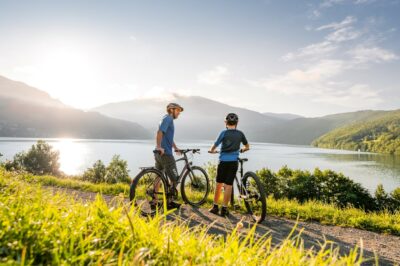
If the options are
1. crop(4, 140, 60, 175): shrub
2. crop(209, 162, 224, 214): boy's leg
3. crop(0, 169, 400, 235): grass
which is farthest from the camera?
crop(4, 140, 60, 175): shrub

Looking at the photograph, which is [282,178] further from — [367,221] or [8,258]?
[8,258]

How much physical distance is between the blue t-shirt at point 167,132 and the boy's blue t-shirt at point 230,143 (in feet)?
4.26

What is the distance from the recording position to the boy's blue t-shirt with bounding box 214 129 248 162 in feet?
25.6

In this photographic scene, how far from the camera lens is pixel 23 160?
187 feet

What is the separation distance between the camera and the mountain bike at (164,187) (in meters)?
7.62

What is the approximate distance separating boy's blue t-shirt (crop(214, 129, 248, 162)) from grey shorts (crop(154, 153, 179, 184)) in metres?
1.33

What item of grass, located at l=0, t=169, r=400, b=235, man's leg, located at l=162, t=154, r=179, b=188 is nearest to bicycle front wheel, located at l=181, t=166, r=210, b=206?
grass, located at l=0, t=169, r=400, b=235

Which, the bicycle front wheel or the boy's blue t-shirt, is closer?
the boy's blue t-shirt

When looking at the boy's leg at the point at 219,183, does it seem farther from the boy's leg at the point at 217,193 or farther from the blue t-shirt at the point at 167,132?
the blue t-shirt at the point at 167,132

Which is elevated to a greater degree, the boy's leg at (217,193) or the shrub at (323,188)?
the boy's leg at (217,193)

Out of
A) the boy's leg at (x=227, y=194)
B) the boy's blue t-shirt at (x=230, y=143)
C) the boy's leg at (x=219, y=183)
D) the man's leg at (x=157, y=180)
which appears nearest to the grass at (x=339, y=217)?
the boy's leg at (x=219, y=183)

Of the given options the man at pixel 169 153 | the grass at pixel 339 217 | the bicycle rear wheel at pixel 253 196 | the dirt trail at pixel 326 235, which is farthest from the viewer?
the man at pixel 169 153

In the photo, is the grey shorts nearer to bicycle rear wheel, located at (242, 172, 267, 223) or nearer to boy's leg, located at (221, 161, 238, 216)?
boy's leg, located at (221, 161, 238, 216)

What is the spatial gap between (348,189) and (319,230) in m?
24.6
